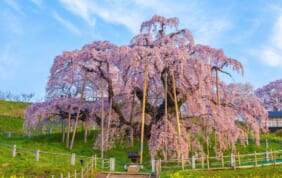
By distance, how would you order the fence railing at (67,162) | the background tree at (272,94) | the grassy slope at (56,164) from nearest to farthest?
the grassy slope at (56,164)
the fence railing at (67,162)
the background tree at (272,94)

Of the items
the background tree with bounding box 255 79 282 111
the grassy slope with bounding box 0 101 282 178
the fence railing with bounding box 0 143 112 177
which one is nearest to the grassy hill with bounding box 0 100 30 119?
the grassy slope with bounding box 0 101 282 178

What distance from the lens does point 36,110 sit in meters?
30.2

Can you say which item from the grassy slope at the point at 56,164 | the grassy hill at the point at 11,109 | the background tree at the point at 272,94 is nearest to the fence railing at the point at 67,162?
the grassy slope at the point at 56,164

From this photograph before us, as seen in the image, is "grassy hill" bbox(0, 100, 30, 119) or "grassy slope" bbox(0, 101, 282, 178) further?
"grassy hill" bbox(0, 100, 30, 119)

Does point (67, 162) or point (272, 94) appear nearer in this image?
point (67, 162)

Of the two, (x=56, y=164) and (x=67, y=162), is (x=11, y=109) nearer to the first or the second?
(x=67, y=162)

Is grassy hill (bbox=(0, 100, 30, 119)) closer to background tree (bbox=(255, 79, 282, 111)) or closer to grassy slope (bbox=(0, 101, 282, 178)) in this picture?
grassy slope (bbox=(0, 101, 282, 178))

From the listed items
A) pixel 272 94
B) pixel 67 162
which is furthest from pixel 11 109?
pixel 272 94

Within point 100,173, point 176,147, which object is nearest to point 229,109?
point 176,147

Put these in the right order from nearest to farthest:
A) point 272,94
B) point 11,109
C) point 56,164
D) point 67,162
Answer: point 56,164 < point 67,162 < point 272,94 < point 11,109

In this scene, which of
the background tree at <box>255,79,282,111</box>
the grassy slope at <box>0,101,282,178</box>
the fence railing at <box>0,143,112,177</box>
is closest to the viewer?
the grassy slope at <box>0,101,282,178</box>

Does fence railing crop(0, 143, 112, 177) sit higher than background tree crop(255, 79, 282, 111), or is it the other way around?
background tree crop(255, 79, 282, 111)

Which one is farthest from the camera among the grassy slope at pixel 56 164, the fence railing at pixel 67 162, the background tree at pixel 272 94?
the background tree at pixel 272 94

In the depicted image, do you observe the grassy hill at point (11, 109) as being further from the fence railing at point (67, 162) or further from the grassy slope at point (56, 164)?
the fence railing at point (67, 162)
